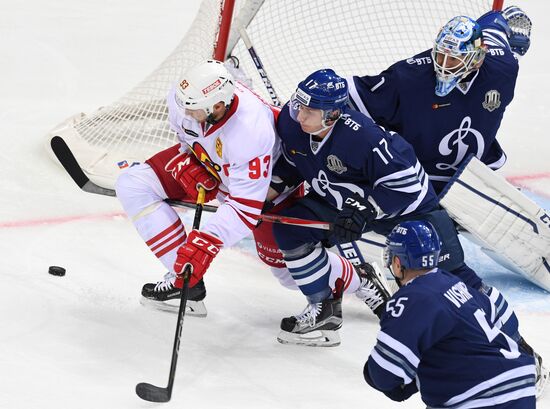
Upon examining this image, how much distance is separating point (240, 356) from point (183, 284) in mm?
336

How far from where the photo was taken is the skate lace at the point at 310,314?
12.5ft

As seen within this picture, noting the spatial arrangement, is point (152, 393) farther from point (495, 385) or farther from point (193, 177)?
point (495, 385)

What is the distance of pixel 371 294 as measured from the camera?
3.96m

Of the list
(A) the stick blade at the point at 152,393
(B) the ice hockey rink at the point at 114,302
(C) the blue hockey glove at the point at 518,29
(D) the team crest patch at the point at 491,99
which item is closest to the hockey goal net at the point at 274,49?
(B) the ice hockey rink at the point at 114,302

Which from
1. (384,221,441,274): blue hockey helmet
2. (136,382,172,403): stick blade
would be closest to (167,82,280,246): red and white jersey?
(136,382,172,403): stick blade

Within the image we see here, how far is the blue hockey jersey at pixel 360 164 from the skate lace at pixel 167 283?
584 mm

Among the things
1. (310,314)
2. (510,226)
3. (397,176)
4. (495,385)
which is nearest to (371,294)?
(310,314)

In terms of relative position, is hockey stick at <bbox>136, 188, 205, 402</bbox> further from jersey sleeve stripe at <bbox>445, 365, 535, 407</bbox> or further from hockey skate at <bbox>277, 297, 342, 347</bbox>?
jersey sleeve stripe at <bbox>445, 365, 535, 407</bbox>

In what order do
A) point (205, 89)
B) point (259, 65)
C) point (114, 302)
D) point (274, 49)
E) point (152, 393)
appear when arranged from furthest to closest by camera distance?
point (274, 49) < point (259, 65) < point (114, 302) < point (205, 89) < point (152, 393)

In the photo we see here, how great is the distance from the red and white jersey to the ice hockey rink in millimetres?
436

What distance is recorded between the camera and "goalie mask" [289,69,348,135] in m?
3.44

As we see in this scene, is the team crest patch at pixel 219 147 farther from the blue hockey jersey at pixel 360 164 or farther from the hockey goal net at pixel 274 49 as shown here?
the hockey goal net at pixel 274 49

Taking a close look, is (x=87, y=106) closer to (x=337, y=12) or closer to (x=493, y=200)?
(x=337, y=12)

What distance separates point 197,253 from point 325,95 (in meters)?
0.61
